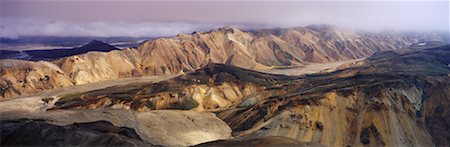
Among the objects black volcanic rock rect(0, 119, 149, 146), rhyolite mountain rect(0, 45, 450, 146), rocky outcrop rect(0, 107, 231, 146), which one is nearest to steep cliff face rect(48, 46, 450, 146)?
rhyolite mountain rect(0, 45, 450, 146)

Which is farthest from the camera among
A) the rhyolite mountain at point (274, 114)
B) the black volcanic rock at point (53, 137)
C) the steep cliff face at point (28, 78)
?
the steep cliff face at point (28, 78)

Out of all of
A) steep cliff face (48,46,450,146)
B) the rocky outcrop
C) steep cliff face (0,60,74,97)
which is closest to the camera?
the rocky outcrop

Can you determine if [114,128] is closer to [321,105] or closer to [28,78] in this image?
[321,105]

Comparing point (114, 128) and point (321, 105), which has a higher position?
point (321, 105)

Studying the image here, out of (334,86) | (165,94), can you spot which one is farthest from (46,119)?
(334,86)

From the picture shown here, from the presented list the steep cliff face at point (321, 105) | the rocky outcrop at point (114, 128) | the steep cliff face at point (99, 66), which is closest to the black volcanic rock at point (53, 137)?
the rocky outcrop at point (114, 128)

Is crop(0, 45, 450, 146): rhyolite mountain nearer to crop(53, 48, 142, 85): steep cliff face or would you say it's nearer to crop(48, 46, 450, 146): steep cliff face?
crop(48, 46, 450, 146): steep cliff face

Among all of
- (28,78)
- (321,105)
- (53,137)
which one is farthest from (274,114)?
(28,78)

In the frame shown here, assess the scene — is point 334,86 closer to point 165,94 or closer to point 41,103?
point 165,94

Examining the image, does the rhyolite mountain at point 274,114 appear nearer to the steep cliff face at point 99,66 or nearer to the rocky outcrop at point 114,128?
the rocky outcrop at point 114,128
